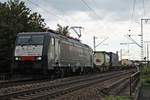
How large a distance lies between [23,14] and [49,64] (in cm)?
1274

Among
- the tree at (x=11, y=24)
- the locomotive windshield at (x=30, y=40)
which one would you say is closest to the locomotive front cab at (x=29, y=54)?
the locomotive windshield at (x=30, y=40)

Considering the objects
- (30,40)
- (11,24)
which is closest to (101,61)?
(11,24)

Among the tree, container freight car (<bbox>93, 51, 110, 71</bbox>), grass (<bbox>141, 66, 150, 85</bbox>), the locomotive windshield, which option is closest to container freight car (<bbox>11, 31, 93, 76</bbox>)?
the locomotive windshield

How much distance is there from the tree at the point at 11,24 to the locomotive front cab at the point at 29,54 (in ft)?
12.2

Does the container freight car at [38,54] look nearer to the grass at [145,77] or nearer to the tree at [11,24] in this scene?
the tree at [11,24]

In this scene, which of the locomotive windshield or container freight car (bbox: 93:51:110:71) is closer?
the locomotive windshield

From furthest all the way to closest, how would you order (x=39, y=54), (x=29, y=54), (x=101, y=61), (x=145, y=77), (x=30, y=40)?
(x=101, y=61)
(x=145, y=77)
(x=30, y=40)
(x=29, y=54)
(x=39, y=54)

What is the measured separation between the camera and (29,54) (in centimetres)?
2652

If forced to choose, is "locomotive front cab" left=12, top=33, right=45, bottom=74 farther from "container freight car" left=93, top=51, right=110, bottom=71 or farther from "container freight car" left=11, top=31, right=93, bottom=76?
"container freight car" left=93, top=51, right=110, bottom=71

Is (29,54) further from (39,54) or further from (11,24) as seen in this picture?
(11,24)

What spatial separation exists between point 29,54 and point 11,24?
889 centimetres

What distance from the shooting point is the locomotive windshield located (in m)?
26.9

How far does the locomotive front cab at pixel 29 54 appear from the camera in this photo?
26156 mm

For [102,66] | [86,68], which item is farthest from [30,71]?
[102,66]
